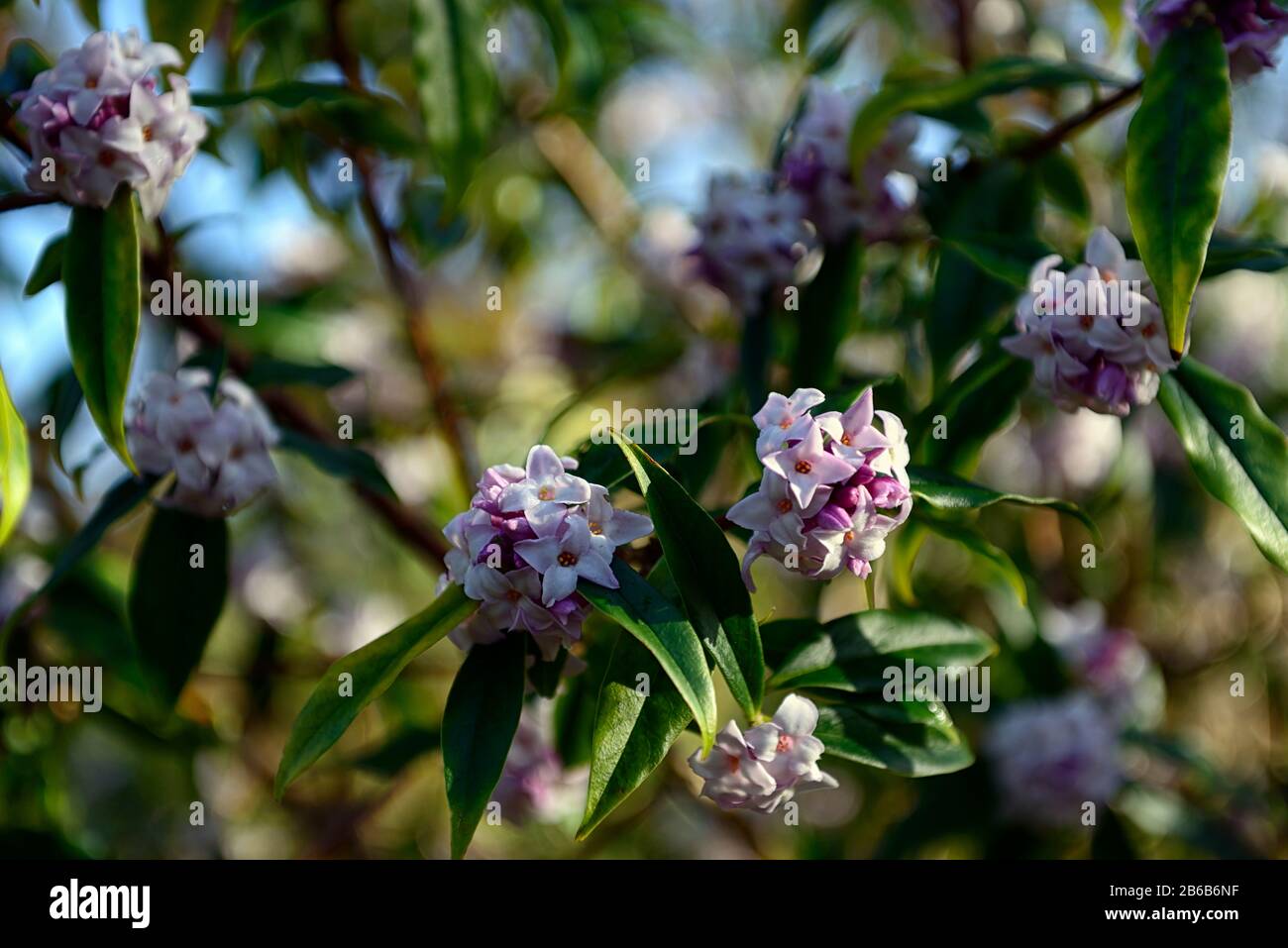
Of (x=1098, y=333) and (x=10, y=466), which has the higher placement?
(x=1098, y=333)

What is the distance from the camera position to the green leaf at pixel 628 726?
2.67ft

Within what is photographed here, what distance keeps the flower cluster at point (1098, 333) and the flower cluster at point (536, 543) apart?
1.30 ft

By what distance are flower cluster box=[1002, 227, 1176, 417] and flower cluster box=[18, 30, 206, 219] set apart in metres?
0.78

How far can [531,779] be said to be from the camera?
1595 mm

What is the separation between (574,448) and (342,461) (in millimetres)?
254

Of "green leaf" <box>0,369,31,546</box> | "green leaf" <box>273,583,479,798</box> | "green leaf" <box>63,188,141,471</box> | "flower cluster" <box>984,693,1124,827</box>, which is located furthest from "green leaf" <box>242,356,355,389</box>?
"flower cluster" <box>984,693,1124,827</box>

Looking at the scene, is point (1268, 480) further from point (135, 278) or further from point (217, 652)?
point (217, 652)

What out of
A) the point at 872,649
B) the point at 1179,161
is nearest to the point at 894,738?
the point at 872,649

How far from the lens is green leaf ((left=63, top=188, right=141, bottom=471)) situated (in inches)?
39.7

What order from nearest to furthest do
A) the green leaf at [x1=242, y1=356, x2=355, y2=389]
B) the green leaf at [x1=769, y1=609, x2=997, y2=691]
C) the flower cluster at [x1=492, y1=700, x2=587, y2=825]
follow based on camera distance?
the green leaf at [x1=769, y1=609, x2=997, y2=691] → the green leaf at [x1=242, y1=356, x2=355, y2=389] → the flower cluster at [x1=492, y1=700, x2=587, y2=825]

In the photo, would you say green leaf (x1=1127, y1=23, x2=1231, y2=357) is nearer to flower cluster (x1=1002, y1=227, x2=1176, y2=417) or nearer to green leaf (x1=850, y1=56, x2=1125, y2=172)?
flower cluster (x1=1002, y1=227, x2=1176, y2=417)

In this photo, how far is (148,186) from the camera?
3.51 feet

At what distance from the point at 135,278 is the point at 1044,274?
2.58 feet

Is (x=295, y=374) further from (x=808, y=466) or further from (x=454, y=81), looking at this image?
(x=808, y=466)
